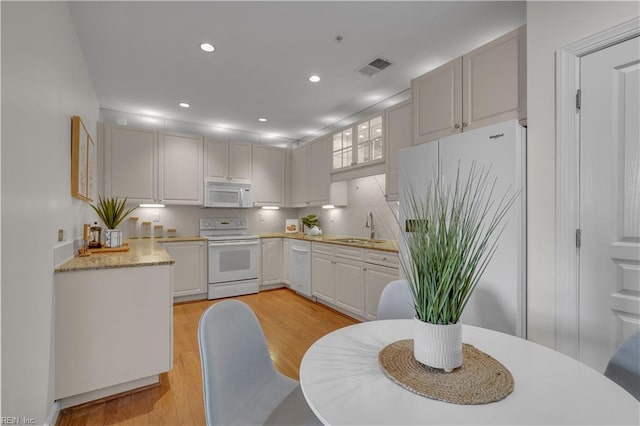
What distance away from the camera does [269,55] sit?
2.64 m

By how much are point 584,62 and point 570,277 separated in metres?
1.13

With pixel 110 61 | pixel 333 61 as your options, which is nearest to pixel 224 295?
pixel 110 61

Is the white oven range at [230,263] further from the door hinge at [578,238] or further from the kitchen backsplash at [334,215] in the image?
the door hinge at [578,238]

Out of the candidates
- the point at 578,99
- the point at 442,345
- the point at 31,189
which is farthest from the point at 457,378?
the point at 31,189

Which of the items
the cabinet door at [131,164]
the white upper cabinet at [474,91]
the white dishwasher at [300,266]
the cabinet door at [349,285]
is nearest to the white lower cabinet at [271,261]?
the white dishwasher at [300,266]

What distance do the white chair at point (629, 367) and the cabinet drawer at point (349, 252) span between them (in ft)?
7.15

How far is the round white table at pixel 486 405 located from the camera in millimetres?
698

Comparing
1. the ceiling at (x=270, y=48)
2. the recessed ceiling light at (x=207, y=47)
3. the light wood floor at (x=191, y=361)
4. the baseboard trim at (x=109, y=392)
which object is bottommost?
the light wood floor at (x=191, y=361)

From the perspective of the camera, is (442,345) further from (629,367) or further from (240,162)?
(240,162)

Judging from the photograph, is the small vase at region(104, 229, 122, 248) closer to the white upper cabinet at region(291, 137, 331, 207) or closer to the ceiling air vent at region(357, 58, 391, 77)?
the white upper cabinet at region(291, 137, 331, 207)

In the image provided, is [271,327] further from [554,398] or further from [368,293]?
[554,398]

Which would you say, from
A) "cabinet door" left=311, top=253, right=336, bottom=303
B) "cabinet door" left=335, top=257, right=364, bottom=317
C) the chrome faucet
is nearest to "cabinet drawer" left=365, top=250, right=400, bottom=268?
"cabinet door" left=335, top=257, right=364, bottom=317

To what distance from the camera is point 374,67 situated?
2.83 meters

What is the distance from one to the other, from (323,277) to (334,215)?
3.82 ft
